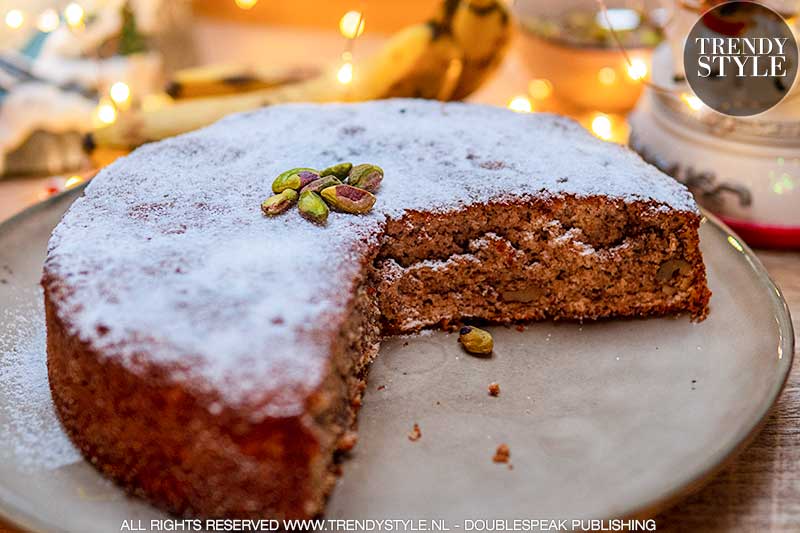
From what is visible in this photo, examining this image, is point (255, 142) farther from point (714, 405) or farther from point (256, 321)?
point (714, 405)

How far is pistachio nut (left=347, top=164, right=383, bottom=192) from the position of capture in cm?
192

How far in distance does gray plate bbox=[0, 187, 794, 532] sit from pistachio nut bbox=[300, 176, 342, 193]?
41 centimetres

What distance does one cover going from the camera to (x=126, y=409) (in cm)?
144

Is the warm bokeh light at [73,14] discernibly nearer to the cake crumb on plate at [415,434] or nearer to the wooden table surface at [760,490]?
the wooden table surface at [760,490]

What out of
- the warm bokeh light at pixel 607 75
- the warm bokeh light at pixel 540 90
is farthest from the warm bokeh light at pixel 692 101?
the warm bokeh light at pixel 540 90

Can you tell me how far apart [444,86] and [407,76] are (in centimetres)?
15

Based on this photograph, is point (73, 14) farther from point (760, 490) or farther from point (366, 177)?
point (760, 490)

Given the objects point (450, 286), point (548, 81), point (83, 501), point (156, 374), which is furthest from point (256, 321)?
point (548, 81)

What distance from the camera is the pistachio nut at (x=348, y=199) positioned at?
1.83 metres

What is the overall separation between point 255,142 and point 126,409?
36.7 inches

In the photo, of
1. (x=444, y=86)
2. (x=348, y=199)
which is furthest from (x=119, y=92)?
(x=348, y=199)

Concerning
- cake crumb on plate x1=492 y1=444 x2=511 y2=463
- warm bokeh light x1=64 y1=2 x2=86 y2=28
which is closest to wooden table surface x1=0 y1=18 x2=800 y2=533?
cake crumb on plate x1=492 y1=444 x2=511 y2=463

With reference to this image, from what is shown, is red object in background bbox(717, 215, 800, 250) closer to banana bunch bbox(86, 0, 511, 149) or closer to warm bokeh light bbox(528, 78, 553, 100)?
banana bunch bbox(86, 0, 511, 149)

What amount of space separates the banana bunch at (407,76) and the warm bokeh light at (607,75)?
391mm
